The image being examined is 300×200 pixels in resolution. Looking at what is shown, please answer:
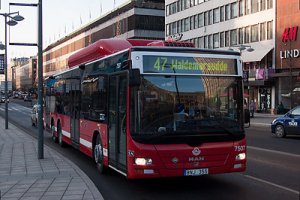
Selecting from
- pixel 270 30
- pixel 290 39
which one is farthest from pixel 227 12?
pixel 290 39

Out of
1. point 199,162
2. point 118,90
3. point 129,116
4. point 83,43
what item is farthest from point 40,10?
point 83,43

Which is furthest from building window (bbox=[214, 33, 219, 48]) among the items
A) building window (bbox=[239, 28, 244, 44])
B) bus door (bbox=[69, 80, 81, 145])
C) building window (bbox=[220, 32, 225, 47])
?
bus door (bbox=[69, 80, 81, 145])

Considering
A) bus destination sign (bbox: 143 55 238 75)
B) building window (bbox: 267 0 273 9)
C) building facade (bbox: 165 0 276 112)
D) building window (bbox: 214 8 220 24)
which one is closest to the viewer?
bus destination sign (bbox: 143 55 238 75)

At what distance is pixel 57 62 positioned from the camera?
458 feet

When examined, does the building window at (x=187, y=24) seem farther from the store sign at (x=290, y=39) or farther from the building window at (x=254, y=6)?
the store sign at (x=290, y=39)

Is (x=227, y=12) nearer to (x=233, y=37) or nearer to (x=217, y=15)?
(x=217, y=15)

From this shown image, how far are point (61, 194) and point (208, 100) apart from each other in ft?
10.4

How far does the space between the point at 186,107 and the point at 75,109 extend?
650 centimetres

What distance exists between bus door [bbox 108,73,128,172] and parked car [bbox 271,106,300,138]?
13.0 meters

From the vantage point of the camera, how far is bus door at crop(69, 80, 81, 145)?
1442 centimetres

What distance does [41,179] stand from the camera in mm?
10242

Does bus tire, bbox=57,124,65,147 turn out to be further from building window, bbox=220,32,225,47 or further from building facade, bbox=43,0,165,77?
building facade, bbox=43,0,165,77

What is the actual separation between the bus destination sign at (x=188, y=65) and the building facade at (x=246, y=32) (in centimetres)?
3500

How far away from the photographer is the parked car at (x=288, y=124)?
70.1ft
